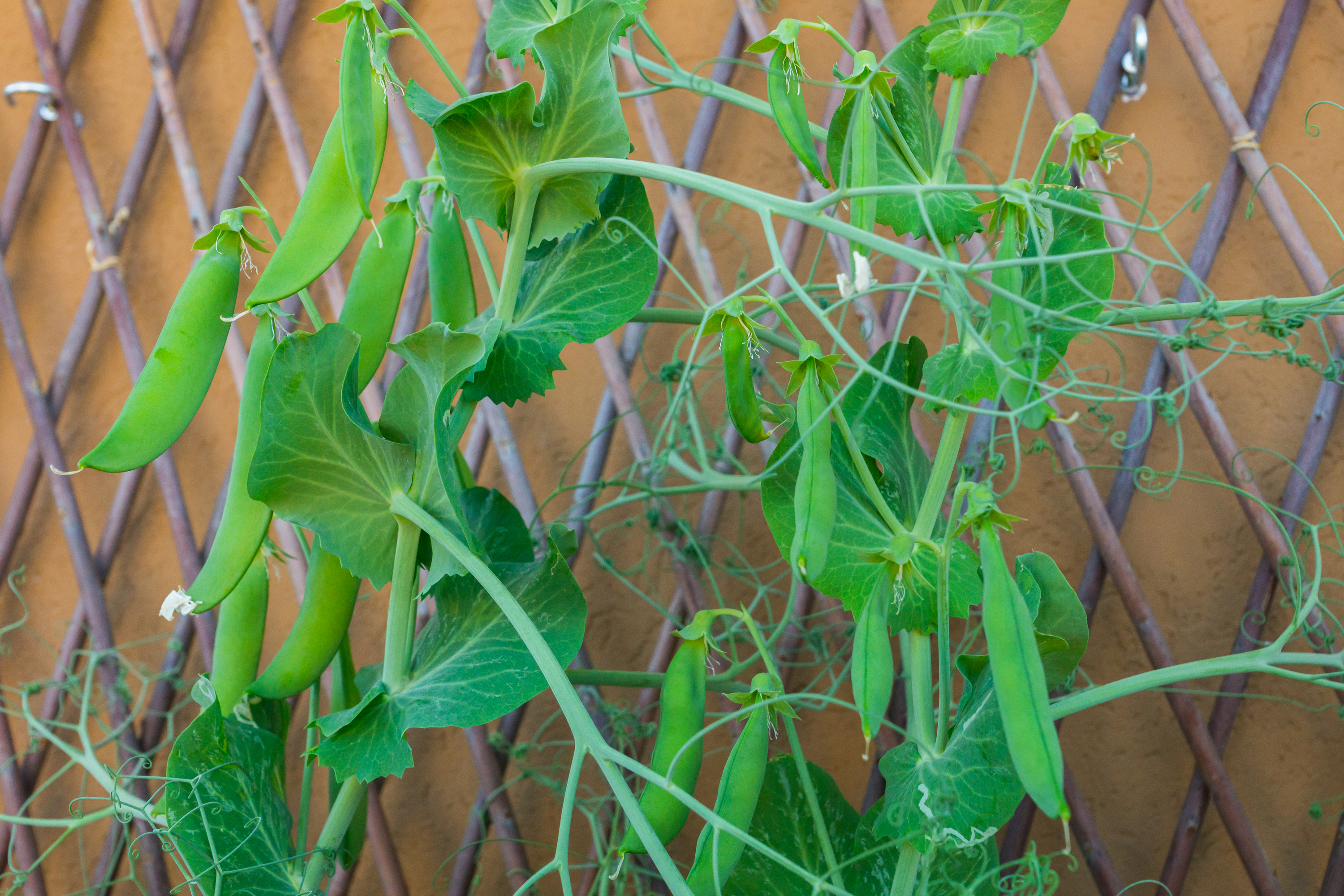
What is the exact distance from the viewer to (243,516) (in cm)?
56

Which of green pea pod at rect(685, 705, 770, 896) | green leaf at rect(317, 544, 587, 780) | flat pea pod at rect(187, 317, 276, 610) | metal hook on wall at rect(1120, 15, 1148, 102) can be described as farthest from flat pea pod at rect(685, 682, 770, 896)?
metal hook on wall at rect(1120, 15, 1148, 102)

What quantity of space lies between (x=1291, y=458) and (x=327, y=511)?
934 mm

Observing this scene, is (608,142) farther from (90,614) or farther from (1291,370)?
(90,614)

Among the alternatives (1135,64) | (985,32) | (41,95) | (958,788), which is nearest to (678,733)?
(958,788)

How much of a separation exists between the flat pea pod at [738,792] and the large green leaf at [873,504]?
9 centimetres

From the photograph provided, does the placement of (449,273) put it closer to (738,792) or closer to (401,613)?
(401,613)

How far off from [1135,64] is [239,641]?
0.97 metres

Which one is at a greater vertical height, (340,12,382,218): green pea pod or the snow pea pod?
(340,12,382,218): green pea pod

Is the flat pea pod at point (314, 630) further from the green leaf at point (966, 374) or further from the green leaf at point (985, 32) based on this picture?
the green leaf at point (985, 32)

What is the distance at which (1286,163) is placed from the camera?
0.93 metres

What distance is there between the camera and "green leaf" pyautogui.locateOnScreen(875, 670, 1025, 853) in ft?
1.54

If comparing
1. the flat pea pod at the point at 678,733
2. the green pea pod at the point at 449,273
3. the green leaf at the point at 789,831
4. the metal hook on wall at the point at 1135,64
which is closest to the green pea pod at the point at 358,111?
the green pea pod at the point at 449,273

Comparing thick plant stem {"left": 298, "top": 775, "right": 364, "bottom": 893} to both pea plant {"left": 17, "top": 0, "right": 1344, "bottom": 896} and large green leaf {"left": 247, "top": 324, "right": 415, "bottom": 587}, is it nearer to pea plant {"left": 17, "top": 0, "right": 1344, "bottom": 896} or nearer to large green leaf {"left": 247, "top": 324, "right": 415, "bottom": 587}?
pea plant {"left": 17, "top": 0, "right": 1344, "bottom": 896}

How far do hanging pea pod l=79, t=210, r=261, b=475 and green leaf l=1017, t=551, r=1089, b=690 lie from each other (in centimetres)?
52
